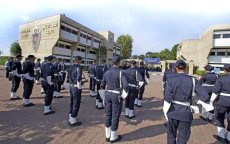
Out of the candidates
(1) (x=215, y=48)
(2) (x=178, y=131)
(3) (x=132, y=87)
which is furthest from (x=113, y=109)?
(1) (x=215, y=48)

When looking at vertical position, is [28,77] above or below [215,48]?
below

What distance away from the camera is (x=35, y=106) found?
862 centimetres

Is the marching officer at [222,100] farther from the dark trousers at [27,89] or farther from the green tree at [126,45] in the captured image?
the green tree at [126,45]

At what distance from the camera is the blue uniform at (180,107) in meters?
3.89

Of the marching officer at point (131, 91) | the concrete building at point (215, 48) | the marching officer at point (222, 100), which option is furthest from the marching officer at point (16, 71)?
the concrete building at point (215, 48)

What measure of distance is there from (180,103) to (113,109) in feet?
6.11

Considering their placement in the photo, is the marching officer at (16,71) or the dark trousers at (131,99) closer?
the dark trousers at (131,99)

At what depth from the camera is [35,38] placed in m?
41.3

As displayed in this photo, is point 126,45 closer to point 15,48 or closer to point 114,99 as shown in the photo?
point 15,48

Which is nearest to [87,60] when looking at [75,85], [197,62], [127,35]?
[197,62]

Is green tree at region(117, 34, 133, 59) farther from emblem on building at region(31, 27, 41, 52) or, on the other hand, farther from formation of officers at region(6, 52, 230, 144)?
formation of officers at region(6, 52, 230, 144)

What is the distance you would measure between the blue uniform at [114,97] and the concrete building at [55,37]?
3361 cm

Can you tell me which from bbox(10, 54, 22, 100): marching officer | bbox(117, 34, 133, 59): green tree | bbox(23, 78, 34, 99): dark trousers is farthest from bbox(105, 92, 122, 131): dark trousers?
bbox(117, 34, 133, 59): green tree

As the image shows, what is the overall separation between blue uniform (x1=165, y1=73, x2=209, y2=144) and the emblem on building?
4056cm
